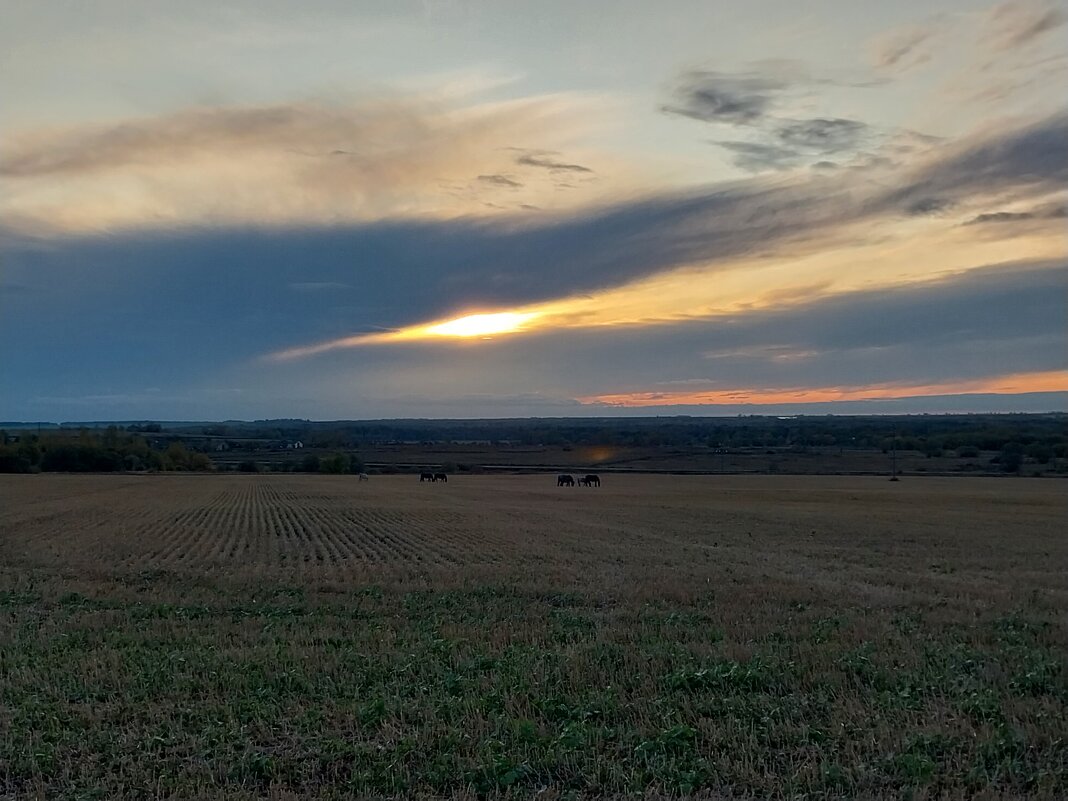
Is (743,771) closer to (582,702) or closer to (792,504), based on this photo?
(582,702)

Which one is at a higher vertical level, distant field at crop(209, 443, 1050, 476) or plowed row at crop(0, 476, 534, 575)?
plowed row at crop(0, 476, 534, 575)

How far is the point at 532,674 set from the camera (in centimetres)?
1091

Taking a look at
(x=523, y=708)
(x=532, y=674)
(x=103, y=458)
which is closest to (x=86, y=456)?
(x=103, y=458)

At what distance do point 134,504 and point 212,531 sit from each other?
941 inches

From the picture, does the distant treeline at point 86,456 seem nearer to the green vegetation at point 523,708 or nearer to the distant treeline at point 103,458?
the distant treeline at point 103,458

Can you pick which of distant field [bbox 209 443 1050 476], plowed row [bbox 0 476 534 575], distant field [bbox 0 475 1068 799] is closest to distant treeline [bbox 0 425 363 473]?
distant field [bbox 209 443 1050 476]

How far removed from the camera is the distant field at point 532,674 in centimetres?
780

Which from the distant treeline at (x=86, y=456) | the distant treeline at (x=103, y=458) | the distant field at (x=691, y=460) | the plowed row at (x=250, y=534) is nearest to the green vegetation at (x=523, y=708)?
the plowed row at (x=250, y=534)

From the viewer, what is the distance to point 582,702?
9742mm

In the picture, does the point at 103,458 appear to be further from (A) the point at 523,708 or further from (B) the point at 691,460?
(A) the point at 523,708

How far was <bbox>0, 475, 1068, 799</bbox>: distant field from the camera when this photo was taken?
307 inches

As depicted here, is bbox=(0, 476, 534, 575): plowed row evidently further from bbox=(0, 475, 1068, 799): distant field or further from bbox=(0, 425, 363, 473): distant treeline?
bbox=(0, 425, 363, 473): distant treeline

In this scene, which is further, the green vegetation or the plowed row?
the plowed row

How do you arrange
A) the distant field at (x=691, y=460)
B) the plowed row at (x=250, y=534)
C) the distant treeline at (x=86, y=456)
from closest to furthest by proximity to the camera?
Result: the plowed row at (x=250, y=534) → the distant field at (x=691, y=460) → the distant treeline at (x=86, y=456)
